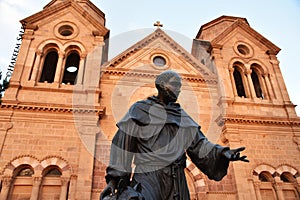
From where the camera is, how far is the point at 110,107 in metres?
12.6

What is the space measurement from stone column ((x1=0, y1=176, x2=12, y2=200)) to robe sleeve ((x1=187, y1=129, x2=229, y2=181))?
876 centimetres

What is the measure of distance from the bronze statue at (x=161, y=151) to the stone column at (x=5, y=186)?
27.5ft

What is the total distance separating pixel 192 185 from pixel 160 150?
872 cm

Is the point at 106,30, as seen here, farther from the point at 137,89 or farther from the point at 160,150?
the point at 160,150

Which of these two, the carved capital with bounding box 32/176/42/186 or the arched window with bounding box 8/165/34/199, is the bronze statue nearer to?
the carved capital with bounding box 32/176/42/186

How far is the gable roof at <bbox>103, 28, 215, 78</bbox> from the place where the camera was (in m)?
14.5

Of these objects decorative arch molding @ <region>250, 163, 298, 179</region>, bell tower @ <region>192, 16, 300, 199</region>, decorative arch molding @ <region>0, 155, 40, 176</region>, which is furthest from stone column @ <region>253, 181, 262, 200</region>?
decorative arch molding @ <region>0, 155, 40, 176</region>

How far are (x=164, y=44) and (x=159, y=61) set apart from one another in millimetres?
1524

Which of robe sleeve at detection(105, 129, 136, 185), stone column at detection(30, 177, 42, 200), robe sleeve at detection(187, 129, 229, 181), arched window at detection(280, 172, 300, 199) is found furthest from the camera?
arched window at detection(280, 172, 300, 199)

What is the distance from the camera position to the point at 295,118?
1345 centimetres

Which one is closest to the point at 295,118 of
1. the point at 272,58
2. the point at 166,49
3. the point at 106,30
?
the point at 272,58

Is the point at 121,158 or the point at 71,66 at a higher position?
the point at 71,66

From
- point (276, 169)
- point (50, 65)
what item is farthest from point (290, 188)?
point (50, 65)

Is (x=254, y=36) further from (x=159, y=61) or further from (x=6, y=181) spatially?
(x=6, y=181)
